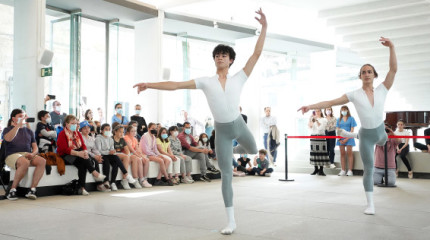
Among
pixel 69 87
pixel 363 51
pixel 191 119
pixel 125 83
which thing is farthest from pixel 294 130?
pixel 69 87

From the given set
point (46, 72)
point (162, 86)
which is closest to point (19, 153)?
point (46, 72)

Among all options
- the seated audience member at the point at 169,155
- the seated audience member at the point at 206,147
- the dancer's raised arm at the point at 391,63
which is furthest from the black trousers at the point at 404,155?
the dancer's raised arm at the point at 391,63

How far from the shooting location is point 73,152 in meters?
7.37

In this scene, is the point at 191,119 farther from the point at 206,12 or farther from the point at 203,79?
the point at 203,79

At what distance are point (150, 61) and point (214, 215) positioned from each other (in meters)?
8.27

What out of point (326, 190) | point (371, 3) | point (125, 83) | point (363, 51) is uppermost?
point (371, 3)

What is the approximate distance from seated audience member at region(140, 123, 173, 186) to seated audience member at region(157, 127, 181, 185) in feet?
0.32

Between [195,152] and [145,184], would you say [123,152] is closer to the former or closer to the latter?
[145,184]

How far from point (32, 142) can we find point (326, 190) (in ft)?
16.6

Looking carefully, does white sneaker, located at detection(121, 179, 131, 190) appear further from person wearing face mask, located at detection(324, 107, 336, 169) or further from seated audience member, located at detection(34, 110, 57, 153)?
person wearing face mask, located at detection(324, 107, 336, 169)

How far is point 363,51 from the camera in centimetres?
1430

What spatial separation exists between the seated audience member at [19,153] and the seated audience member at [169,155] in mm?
2820

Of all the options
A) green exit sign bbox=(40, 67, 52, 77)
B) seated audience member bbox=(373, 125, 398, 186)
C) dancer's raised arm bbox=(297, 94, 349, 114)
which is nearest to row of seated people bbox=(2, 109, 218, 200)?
green exit sign bbox=(40, 67, 52, 77)

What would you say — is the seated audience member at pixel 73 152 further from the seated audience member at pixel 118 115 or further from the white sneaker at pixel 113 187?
the seated audience member at pixel 118 115
